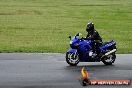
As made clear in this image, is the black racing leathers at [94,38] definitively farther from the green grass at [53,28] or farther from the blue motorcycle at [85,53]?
the green grass at [53,28]

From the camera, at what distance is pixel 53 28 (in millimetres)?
34375

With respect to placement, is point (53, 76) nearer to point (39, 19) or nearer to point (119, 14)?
point (39, 19)

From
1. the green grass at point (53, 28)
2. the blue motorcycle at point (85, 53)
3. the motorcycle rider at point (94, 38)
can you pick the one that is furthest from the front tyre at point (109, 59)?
the green grass at point (53, 28)

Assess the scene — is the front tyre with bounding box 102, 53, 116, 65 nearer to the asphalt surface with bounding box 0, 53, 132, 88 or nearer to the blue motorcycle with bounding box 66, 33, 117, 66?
the blue motorcycle with bounding box 66, 33, 117, 66

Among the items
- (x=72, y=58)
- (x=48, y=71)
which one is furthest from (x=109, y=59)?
(x=48, y=71)

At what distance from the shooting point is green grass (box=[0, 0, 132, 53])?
2438cm

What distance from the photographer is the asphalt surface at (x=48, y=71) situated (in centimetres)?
1426

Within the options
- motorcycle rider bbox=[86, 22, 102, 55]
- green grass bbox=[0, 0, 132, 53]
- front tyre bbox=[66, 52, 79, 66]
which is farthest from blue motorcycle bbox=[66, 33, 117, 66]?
green grass bbox=[0, 0, 132, 53]

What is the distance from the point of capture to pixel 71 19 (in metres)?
41.6

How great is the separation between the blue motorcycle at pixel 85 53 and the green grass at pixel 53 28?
4.20m

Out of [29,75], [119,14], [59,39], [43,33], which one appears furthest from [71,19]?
[29,75]

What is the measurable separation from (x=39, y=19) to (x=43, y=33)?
10.4 m

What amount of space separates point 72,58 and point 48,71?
1.60 m

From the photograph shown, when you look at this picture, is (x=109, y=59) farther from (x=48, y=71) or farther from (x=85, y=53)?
(x=48, y=71)
